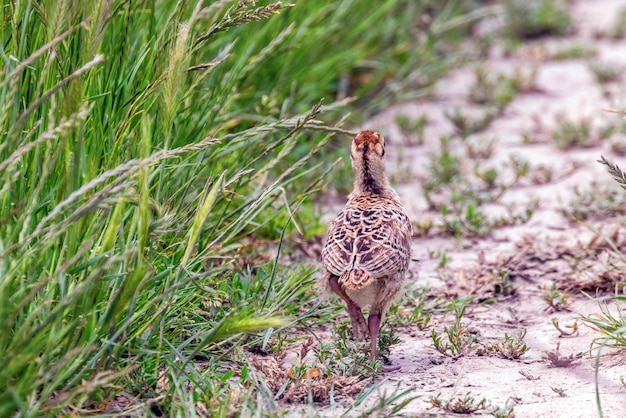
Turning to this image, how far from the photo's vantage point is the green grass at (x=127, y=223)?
131 inches

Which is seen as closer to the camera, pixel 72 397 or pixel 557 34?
pixel 72 397

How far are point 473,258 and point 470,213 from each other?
0.53m

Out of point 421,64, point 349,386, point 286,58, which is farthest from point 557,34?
point 349,386

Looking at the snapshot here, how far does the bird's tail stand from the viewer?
428cm

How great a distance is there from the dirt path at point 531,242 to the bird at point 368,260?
28cm

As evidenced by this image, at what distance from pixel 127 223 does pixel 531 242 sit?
111 inches

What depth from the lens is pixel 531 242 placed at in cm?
601

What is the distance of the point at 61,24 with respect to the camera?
3.35 metres

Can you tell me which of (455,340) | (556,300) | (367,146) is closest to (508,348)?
(455,340)

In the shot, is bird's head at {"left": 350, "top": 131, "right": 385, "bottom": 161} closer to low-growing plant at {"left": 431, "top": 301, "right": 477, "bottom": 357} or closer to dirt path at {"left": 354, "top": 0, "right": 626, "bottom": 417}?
dirt path at {"left": 354, "top": 0, "right": 626, "bottom": 417}

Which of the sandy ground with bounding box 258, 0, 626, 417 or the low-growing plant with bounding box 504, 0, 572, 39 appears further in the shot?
the low-growing plant with bounding box 504, 0, 572, 39

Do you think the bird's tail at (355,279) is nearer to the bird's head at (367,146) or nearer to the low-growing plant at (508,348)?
the low-growing plant at (508,348)

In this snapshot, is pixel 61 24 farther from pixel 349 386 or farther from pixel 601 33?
pixel 601 33

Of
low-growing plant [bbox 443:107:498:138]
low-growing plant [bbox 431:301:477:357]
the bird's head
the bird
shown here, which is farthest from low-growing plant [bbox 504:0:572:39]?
low-growing plant [bbox 431:301:477:357]
